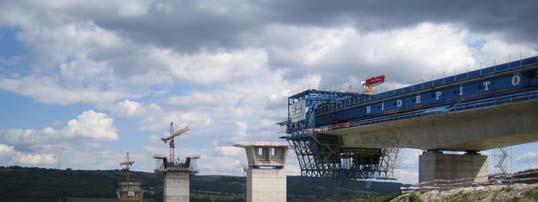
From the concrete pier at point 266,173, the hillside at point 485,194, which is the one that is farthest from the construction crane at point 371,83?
the hillside at point 485,194

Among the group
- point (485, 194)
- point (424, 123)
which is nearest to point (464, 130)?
point (424, 123)

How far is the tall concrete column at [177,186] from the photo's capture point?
139538mm

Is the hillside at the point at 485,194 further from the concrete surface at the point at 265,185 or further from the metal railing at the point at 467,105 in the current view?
the concrete surface at the point at 265,185

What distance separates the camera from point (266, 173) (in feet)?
357

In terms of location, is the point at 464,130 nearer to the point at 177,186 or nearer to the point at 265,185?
the point at 265,185

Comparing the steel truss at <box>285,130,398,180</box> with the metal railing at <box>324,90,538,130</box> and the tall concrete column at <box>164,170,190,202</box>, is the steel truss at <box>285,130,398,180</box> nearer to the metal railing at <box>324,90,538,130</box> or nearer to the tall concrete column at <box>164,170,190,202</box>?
the metal railing at <box>324,90,538,130</box>

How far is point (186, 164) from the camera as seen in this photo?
14912 centimetres

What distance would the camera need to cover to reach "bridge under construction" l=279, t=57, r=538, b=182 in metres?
60.0

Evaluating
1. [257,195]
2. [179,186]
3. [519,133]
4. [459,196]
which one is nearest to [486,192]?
[459,196]

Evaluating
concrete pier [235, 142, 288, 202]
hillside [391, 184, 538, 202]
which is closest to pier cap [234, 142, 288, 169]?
concrete pier [235, 142, 288, 202]

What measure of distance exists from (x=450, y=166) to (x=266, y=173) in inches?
1656

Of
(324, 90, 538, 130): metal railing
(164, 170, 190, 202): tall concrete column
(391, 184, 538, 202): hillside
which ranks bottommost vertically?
(164, 170, 190, 202): tall concrete column

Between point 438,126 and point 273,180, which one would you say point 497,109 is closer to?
point 438,126

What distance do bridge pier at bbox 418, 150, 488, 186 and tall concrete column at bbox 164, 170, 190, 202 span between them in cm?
7570
